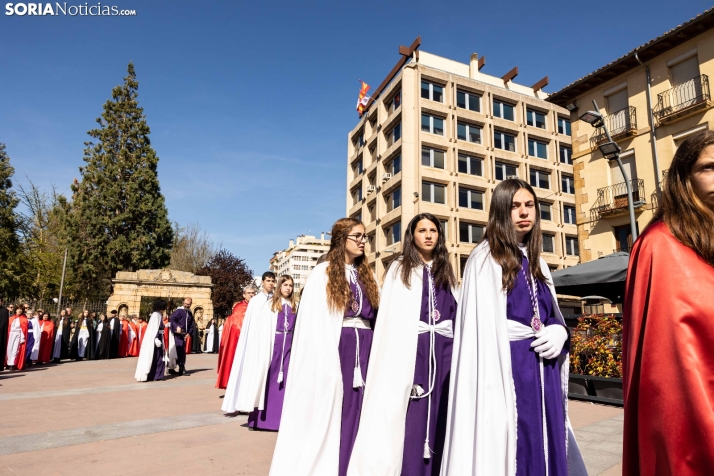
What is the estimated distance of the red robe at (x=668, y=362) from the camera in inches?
60.9

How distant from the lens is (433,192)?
121 ft

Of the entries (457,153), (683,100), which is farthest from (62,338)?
(457,153)

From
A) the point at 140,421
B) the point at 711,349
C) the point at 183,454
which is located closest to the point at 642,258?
the point at 711,349

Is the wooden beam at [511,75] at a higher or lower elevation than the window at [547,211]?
higher

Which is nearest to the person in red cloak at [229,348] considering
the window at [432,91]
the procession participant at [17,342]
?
the procession participant at [17,342]

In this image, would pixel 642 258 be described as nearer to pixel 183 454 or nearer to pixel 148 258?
pixel 183 454

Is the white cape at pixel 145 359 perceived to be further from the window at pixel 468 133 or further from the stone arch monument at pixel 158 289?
the window at pixel 468 133

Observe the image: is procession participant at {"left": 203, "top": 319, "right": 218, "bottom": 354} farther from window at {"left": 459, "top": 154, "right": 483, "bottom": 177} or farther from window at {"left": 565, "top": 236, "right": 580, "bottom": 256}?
window at {"left": 565, "top": 236, "right": 580, "bottom": 256}

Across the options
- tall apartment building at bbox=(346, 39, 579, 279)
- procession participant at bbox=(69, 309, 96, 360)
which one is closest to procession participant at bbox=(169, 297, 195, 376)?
procession participant at bbox=(69, 309, 96, 360)

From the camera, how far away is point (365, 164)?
44250 millimetres

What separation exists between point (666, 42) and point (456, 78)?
2093 centimetres

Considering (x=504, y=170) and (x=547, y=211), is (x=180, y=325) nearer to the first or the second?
(x=504, y=170)

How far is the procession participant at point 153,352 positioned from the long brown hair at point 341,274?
1013 centimetres

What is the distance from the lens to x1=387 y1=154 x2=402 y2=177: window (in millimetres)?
37716
